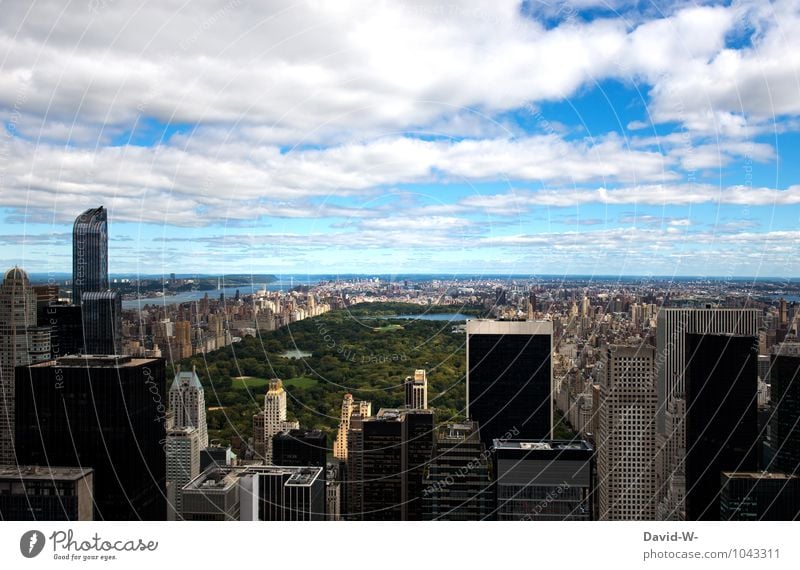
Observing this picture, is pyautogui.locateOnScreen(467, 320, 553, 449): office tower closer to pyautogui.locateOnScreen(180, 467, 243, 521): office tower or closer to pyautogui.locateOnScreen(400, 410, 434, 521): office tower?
pyautogui.locateOnScreen(400, 410, 434, 521): office tower

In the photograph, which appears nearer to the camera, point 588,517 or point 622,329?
point 588,517

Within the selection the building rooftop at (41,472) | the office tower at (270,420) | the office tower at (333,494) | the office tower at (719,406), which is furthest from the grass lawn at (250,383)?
the office tower at (719,406)

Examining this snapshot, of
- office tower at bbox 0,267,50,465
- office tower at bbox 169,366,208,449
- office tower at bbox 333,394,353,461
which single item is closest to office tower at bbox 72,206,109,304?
office tower at bbox 0,267,50,465

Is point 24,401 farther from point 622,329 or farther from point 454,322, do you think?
point 622,329

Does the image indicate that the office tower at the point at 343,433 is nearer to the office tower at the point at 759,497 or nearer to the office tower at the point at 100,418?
the office tower at the point at 100,418
